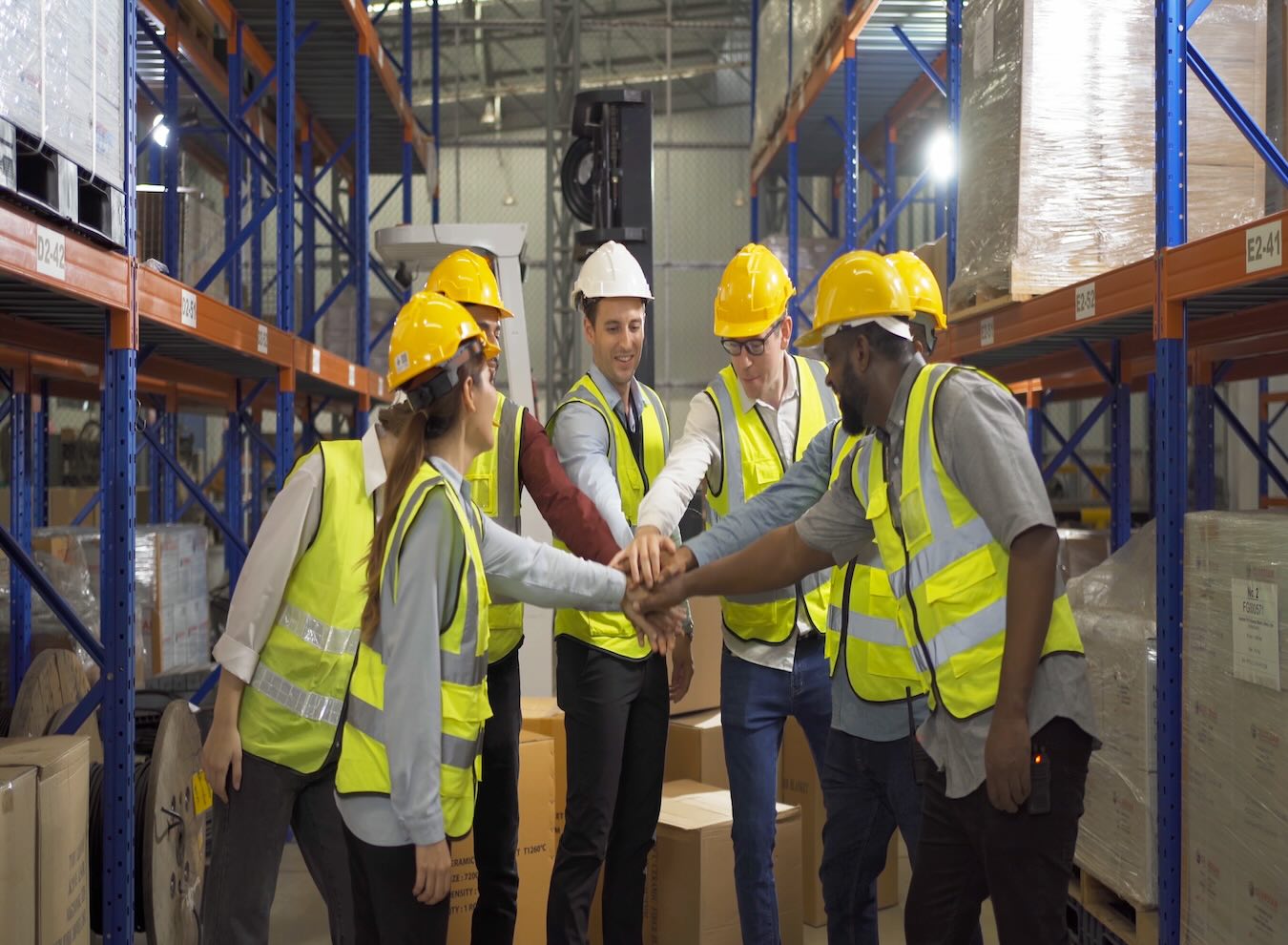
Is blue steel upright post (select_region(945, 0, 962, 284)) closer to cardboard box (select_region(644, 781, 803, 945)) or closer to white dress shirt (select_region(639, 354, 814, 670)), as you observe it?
white dress shirt (select_region(639, 354, 814, 670))

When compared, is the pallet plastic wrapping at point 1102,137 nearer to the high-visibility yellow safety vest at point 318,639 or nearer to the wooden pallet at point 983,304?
the wooden pallet at point 983,304

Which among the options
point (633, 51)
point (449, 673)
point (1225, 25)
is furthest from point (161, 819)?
point (633, 51)

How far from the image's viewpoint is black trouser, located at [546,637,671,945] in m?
3.59

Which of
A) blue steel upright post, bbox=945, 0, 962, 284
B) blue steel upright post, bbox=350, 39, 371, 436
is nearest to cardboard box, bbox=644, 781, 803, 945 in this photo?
blue steel upright post, bbox=945, 0, 962, 284

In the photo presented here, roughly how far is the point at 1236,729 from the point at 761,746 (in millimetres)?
1383

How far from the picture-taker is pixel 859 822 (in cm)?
330

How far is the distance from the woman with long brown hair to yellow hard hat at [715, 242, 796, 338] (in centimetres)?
128

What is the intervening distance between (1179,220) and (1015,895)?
7.53ft

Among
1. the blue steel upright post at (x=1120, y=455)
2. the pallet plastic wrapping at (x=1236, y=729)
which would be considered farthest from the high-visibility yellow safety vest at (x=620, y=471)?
the blue steel upright post at (x=1120, y=455)

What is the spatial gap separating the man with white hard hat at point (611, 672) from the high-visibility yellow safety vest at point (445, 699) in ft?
3.21

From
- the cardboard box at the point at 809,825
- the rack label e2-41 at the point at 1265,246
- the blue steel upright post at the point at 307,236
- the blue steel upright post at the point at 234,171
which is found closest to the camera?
the rack label e2-41 at the point at 1265,246

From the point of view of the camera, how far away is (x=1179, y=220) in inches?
147

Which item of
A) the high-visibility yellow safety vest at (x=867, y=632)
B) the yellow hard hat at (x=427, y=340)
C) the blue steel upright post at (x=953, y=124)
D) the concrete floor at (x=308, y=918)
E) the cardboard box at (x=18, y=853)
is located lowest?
the concrete floor at (x=308, y=918)

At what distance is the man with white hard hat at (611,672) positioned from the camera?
3.61 meters
